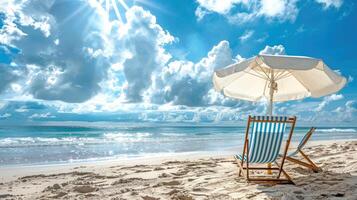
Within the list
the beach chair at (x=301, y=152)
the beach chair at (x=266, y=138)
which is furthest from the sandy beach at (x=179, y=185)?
the beach chair at (x=266, y=138)

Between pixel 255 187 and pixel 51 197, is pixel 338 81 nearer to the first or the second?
pixel 255 187

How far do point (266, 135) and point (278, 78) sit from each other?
1612 mm

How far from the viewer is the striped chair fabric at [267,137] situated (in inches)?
177

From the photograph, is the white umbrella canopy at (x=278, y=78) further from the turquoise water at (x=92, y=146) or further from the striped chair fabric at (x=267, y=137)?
the turquoise water at (x=92, y=146)

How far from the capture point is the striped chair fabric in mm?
4500

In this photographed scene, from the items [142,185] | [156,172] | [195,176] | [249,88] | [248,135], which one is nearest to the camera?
[248,135]

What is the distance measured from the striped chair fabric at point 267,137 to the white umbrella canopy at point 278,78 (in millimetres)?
853

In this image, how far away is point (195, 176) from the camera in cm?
550

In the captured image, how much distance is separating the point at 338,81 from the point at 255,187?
2400 millimetres

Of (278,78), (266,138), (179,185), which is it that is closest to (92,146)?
(179,185)

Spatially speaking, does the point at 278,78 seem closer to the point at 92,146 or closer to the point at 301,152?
the point at 301,152

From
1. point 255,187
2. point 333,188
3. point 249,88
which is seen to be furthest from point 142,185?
point 249,88

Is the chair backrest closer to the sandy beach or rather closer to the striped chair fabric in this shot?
the striped chair fabric

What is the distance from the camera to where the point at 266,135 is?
4.55 meters
